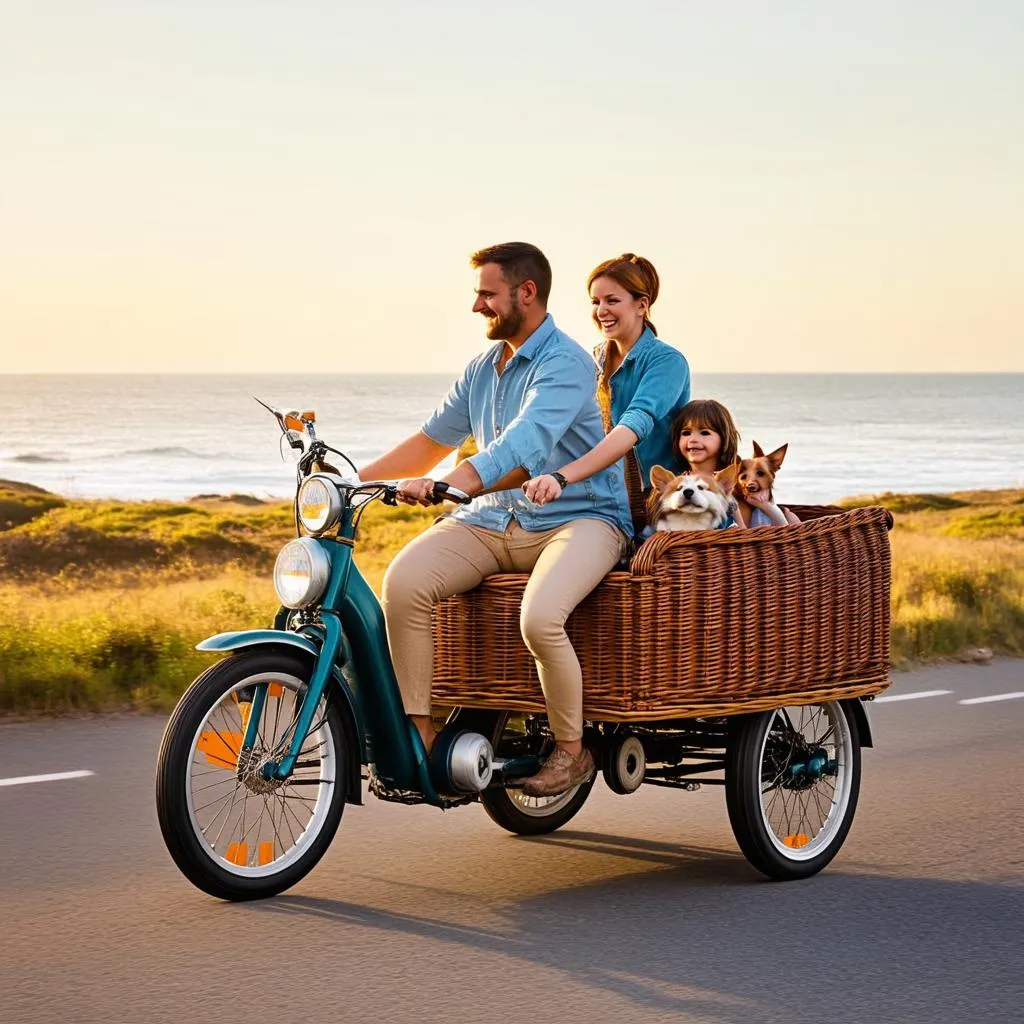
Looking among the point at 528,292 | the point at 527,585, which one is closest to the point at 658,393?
the point at 528,292

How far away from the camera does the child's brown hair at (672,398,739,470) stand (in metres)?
6.19

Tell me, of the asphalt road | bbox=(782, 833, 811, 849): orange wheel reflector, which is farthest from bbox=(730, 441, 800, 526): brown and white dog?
the asphalt road

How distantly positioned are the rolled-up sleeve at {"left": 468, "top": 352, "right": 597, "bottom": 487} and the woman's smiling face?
0.67 m

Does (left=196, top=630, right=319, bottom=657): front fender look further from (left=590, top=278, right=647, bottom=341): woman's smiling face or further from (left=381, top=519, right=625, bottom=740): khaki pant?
(left=590, top=278, right=647, bottom=341): woman's smiling face

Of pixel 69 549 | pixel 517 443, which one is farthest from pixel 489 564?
pixel 69 549

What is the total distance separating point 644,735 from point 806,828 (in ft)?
2.65

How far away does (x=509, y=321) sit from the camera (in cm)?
578

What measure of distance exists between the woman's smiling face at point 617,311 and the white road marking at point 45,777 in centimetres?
296

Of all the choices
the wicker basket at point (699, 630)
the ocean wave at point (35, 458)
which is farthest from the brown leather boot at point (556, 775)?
the ocean wave at point (35, 458)

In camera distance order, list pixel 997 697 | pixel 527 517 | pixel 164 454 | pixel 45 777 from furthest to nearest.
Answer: pixel 164 454 < pixel 997 697 < pixel 45 777 < pixel 527 517

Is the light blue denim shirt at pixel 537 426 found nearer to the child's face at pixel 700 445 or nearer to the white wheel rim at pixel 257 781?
the child's face at pixel 700 445

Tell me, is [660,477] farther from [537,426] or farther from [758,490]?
[758,490]

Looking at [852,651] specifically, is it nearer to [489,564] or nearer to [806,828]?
[806,828]

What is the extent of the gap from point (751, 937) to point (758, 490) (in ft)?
5.97
